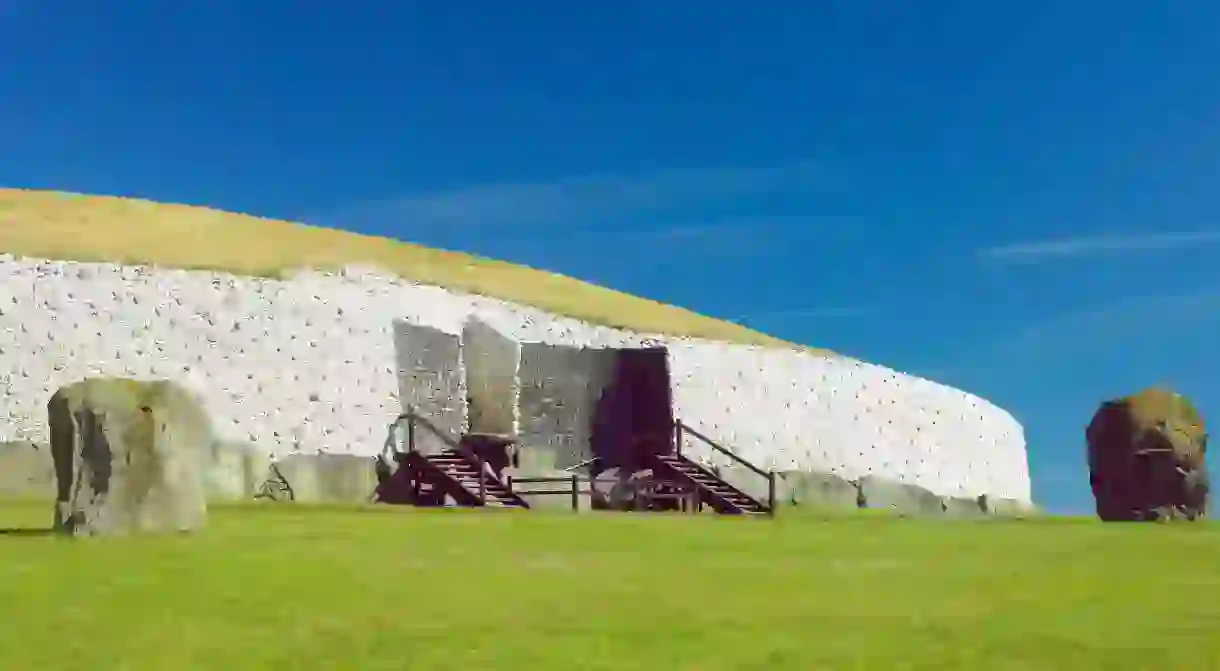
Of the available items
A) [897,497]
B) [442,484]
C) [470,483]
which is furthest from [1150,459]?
[442,484]

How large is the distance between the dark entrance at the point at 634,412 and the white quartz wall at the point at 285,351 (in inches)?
51.5

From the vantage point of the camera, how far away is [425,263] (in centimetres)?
4191

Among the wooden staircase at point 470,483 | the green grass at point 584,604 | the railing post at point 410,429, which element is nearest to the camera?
the green grass at point 584,604

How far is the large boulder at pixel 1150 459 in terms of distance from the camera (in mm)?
26562

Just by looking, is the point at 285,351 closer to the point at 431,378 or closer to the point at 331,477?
the point at 431,378

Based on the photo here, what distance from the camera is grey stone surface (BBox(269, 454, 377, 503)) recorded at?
29578 mm

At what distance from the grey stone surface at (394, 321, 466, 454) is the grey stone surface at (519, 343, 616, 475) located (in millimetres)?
1828

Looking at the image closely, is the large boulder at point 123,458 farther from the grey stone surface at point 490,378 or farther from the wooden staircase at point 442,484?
the grey stone surface at point 490,378

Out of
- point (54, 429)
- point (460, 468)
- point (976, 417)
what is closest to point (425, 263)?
point (460, 468)

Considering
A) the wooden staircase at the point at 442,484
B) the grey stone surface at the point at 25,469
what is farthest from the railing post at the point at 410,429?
the grey stone surface at the point at 25,469

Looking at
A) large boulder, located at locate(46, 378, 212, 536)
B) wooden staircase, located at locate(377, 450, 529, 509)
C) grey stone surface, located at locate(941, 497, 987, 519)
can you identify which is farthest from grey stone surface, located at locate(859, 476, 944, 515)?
large boulder, located at locate(46, 378, 212, 536)

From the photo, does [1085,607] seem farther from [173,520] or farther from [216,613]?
[173,520]

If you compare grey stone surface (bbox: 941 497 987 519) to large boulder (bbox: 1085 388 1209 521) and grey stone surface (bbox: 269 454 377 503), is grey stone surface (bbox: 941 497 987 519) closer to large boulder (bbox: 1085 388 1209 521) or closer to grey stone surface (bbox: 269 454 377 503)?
large boulder (bbox: 1085 388 1209 521)

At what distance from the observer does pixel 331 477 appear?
29844 mm
